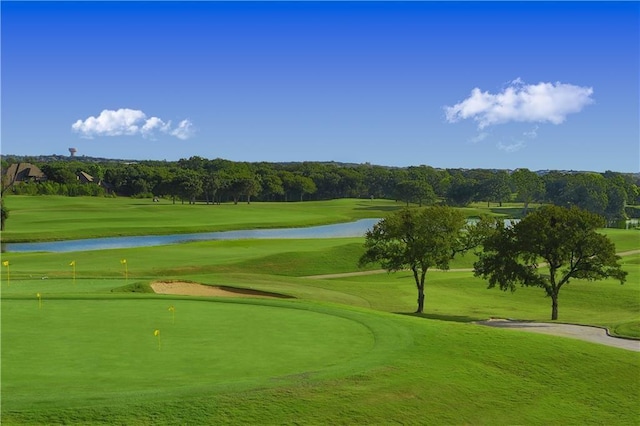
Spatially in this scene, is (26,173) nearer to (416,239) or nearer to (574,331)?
(416,239)

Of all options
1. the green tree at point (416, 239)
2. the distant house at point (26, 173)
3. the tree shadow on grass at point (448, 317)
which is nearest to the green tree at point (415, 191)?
the distant house at point (26, 173)

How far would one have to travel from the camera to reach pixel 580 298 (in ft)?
154

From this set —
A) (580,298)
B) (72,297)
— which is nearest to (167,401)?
(72,297)

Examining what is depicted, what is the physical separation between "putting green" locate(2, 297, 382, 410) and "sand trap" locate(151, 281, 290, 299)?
773 cm

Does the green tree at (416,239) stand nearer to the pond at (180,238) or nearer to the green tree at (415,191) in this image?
the pond at (180,238)

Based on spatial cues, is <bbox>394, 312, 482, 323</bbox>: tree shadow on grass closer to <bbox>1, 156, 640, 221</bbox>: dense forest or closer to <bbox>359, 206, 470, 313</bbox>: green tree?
<bbox>359, 206, 470, 313</bbox>: green tree

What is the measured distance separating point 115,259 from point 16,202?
310ft

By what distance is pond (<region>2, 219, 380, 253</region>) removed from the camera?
7938cm

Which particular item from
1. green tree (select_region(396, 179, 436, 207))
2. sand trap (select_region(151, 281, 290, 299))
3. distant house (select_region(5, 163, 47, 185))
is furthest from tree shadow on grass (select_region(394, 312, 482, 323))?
distant house (select_region(5, 163, 47, 185))

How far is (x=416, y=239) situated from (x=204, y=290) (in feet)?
50.9

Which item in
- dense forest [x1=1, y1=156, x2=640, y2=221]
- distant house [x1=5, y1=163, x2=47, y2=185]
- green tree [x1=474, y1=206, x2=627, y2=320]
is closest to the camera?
green tree [x1=474, y1=206, x2=627, y2=320]

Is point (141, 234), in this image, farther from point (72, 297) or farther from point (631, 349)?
point (631, 349)

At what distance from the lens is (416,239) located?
42.9 m

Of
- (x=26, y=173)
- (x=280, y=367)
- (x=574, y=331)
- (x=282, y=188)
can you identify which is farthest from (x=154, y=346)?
(x=26, y=173)
